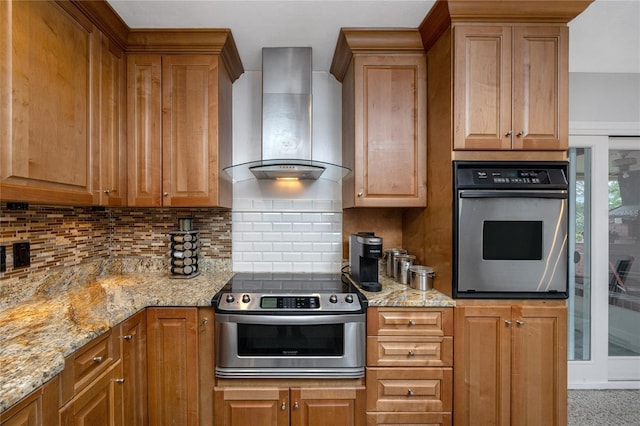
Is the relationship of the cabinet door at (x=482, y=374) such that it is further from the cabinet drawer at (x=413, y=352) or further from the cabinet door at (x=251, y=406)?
the cabinet door at (x=251, y=406)

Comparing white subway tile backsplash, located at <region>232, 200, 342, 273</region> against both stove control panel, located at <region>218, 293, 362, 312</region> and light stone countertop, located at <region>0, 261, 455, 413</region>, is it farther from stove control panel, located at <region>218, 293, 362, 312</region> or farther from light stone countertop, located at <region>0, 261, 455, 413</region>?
stove control panel, located at <region>218, 293, 362, 312</region>

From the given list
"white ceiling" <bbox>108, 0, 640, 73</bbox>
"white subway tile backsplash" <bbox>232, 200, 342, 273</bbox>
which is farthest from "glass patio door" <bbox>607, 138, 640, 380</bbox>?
"white subway tile backsplash" <bbox>232, 200, 342, 273</bbox>

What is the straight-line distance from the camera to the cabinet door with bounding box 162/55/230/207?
75.0 inches

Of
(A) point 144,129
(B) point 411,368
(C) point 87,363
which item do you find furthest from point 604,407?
(A) point 144,129

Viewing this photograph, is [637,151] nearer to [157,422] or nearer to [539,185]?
[539,185]

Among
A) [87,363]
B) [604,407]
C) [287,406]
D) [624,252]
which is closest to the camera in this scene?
[87,363]

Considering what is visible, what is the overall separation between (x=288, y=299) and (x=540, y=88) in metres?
1.79

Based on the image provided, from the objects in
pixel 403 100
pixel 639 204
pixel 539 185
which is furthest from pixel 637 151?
pixel 403 100

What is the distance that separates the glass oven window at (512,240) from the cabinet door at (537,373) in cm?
29

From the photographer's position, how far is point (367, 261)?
73.2 inches

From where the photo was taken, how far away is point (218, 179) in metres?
1.94

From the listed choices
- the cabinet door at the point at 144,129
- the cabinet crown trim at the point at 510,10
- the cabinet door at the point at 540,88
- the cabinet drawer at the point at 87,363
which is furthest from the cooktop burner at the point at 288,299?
the cabinet crown trim at the point at 510,10

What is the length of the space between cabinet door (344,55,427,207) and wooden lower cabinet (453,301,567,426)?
82 cm

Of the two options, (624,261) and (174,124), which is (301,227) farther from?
(624,261)
